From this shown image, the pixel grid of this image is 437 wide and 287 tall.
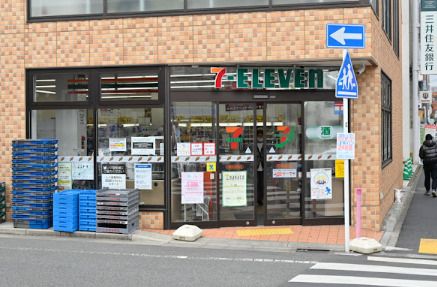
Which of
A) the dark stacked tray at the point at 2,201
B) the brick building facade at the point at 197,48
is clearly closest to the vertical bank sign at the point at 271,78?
the brick building facade at the point at 197,48

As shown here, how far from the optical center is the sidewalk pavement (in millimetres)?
10141

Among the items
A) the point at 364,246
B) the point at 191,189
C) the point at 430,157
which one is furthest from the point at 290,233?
the point at 430,157

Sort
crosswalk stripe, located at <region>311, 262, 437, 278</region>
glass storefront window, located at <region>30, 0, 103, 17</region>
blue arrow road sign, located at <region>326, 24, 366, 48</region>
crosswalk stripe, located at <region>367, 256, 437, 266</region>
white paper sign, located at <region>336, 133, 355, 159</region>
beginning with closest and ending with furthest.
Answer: crosswalk stripe, located at <region>311, 262, 437, 278</region>, crosswalk stripe, located at <region>367, 256, 437, 266</region>, blue arrow road sign, located at <region>326, 24, 366, 48</region>, white paper sign, located at <region>336, 133, 355, 159</region>, glass storefront window, located at <region>30, 0, 103, 17</region>

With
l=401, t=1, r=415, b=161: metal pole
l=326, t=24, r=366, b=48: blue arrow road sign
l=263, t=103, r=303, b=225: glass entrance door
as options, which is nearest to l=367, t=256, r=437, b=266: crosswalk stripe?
l=263, t=103, r=303, b=225: glass entrance door

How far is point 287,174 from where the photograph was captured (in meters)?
12.0

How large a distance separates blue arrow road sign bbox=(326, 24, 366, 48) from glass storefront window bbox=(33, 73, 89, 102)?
5563 mm

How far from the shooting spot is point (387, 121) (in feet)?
51.9

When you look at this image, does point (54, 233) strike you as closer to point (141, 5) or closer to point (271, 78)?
point (141, 5)

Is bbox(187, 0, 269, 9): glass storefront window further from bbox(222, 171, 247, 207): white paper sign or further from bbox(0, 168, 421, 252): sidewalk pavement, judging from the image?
bbox(0, 168, 421, 252): sidewalk pavement

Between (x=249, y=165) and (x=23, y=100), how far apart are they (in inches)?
208

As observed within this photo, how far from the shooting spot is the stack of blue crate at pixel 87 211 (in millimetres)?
11023

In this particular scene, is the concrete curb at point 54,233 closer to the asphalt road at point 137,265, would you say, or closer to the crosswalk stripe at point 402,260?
the asphalt road at point 137,265

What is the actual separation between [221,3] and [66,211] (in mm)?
5365

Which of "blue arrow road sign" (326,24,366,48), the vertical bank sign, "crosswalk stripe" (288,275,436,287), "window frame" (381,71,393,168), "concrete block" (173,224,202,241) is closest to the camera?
"crosswalk stripe" (288,275,436,287)
